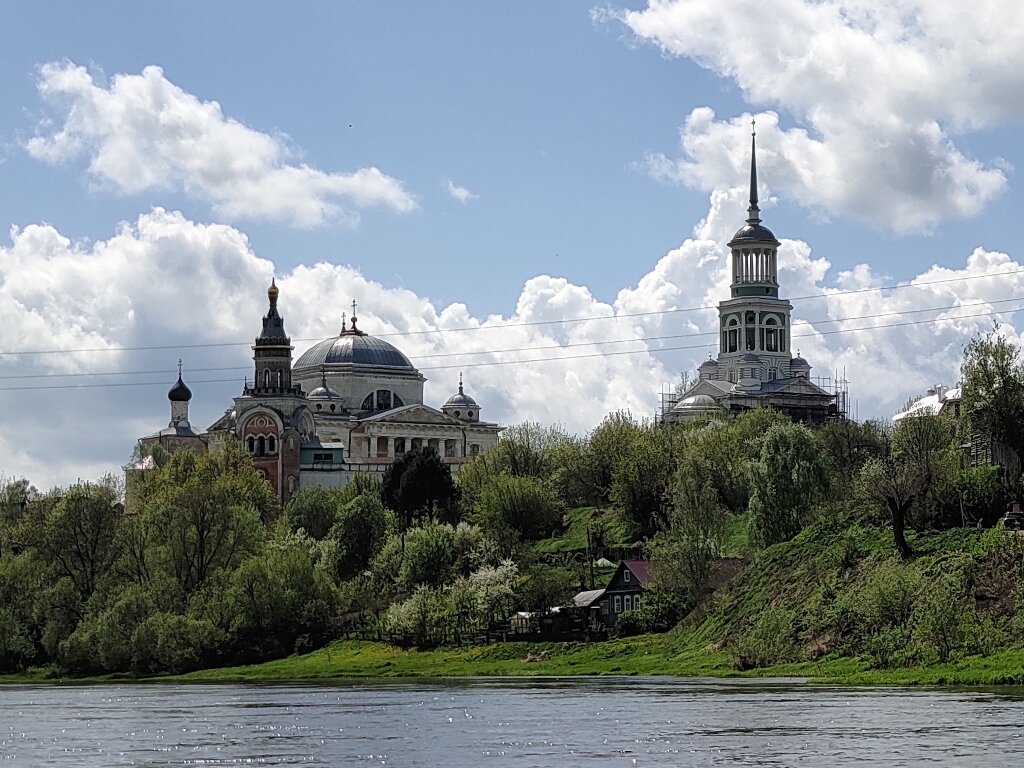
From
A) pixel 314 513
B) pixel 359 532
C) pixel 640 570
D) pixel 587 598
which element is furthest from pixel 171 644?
pixel 314 513

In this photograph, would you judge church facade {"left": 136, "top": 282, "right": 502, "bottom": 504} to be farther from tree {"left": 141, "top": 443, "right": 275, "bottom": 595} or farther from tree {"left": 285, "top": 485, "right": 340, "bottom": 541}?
tree {"left": 141, "top": 443, "right": 275, "bottom": 595}

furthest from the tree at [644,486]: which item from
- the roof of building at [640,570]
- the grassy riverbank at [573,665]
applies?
the grassy riverbank at [573,665]

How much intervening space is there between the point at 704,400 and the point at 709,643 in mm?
94956

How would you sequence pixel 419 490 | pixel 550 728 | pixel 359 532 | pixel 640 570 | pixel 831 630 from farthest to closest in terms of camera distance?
pixel 419 490
pixel 359 532
pixel 640 570
pixel 831 630
pixel 550 728

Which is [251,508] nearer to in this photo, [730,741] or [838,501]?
[838,501]

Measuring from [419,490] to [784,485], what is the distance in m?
37.6

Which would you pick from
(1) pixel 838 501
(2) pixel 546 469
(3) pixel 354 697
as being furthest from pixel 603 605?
(2) pixel 546 469

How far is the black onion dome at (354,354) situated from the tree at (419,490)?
45.7 m

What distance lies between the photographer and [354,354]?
184500 mm

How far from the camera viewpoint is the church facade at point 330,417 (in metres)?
159

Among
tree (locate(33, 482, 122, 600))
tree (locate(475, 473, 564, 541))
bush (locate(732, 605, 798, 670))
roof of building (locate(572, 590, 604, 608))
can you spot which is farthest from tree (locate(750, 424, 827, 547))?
tree (locate(33, 482, 122, 600))

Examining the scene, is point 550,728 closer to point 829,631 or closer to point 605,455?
point 829,631

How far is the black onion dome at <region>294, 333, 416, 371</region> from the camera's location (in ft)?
604

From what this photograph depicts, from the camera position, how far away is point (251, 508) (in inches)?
4879
